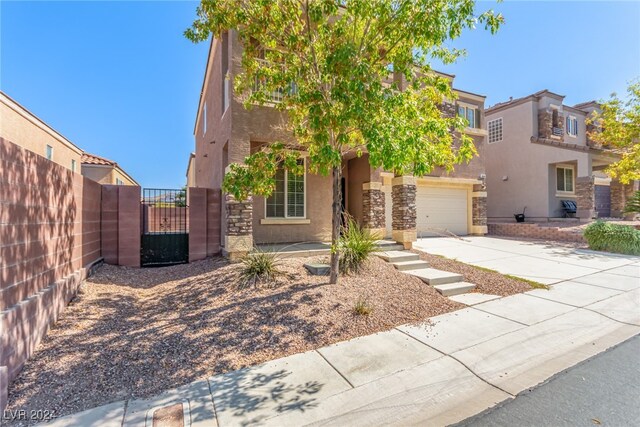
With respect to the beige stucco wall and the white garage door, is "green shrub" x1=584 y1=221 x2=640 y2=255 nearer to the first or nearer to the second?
the white garage door

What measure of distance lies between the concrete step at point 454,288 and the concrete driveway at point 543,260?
6.91ft

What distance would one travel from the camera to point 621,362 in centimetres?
393

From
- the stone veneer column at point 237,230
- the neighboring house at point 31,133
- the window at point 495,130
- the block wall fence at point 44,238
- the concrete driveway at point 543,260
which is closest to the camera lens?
the block wall fence at point 44,238

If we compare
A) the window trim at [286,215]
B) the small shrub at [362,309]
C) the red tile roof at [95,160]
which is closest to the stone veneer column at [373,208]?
the window trim at [286,215]

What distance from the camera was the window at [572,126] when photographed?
20.5 meters

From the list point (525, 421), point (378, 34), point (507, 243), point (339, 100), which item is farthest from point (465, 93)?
point (525, 421)

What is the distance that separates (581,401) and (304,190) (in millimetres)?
8786

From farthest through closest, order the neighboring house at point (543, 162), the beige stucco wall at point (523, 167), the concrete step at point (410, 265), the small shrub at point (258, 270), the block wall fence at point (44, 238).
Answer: the beige stucco wall at point (523, 167), the neighboring house at point (543, 162), the concrete step at point (410, 265), the small shrub at point (258, 270), the block wall fence at point (44, 238)

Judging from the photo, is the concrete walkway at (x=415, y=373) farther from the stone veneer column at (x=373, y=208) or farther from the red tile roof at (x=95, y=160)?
the red tile roof at (x=95, y=160)

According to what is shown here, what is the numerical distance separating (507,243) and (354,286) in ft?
33.1

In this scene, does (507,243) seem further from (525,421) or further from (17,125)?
(17,125)

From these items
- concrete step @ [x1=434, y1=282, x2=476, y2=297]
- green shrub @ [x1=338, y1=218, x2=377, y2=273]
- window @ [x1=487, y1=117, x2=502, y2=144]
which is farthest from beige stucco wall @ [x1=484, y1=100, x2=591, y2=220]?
green shrub @ [x1=338, y1=218, x2=377, y2=273]

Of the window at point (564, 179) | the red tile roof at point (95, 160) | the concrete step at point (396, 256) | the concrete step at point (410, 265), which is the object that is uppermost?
the red tile roof at point (95, 160)

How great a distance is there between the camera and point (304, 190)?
10.8 meters
